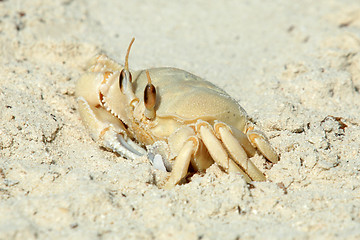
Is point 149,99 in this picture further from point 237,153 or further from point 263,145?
point 263,145

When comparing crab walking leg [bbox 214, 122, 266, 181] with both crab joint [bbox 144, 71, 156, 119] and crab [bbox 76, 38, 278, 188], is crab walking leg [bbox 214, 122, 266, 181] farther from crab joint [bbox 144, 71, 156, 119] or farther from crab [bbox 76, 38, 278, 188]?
crab joint [bbox 144, 71, 156, 119]

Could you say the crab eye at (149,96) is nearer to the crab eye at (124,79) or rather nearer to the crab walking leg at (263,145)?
the crab eye at (124,79)

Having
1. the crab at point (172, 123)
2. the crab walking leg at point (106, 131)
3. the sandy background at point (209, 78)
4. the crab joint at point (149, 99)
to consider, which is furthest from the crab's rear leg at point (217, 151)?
the crab walking leg at point (106, 131)

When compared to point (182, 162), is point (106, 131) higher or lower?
higher

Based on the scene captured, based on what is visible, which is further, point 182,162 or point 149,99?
point 149,99

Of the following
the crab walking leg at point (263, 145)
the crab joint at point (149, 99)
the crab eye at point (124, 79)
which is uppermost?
the crab eye at point (124, 79)

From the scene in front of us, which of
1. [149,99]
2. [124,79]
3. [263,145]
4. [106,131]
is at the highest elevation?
[124,79]

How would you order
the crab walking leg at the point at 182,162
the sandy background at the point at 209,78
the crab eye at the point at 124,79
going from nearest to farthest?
the sandy background at the point at 209,78, the crab walking leg at the point at 182,162, the crab eye at the point at 124,79

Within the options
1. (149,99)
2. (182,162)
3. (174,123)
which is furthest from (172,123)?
(182,162)
